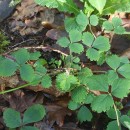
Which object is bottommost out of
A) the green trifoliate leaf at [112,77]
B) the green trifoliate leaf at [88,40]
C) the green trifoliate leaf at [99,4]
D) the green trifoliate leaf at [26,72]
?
the green trifoliate leaf at [112,77]

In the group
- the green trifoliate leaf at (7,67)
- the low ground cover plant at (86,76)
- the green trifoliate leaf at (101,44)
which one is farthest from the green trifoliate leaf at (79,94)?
the green trifoliate leaf at (7,67)

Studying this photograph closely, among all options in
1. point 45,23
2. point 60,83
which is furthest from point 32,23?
point 60,83

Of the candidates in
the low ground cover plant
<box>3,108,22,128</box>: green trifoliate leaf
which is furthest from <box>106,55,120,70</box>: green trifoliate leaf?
<box>3,108,22,128</box>: green trifoliate leaf

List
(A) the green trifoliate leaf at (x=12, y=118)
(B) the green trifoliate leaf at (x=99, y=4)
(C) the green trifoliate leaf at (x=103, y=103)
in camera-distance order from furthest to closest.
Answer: (B) the green trifoliate leaf at (x=99, y=4), (A) the green trifoliate leaf at (x=12, y=118), (C) the green trifoliate leaf at (x=103, y=103)

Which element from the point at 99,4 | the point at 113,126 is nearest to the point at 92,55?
the point at 113,126

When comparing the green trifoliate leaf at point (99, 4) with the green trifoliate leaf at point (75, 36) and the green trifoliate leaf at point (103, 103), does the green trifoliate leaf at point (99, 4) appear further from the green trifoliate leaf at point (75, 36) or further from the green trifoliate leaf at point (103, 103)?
the green trifoliate leaf at point (103, 103)

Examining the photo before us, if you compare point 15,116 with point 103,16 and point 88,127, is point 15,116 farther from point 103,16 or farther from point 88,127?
point 103,16
